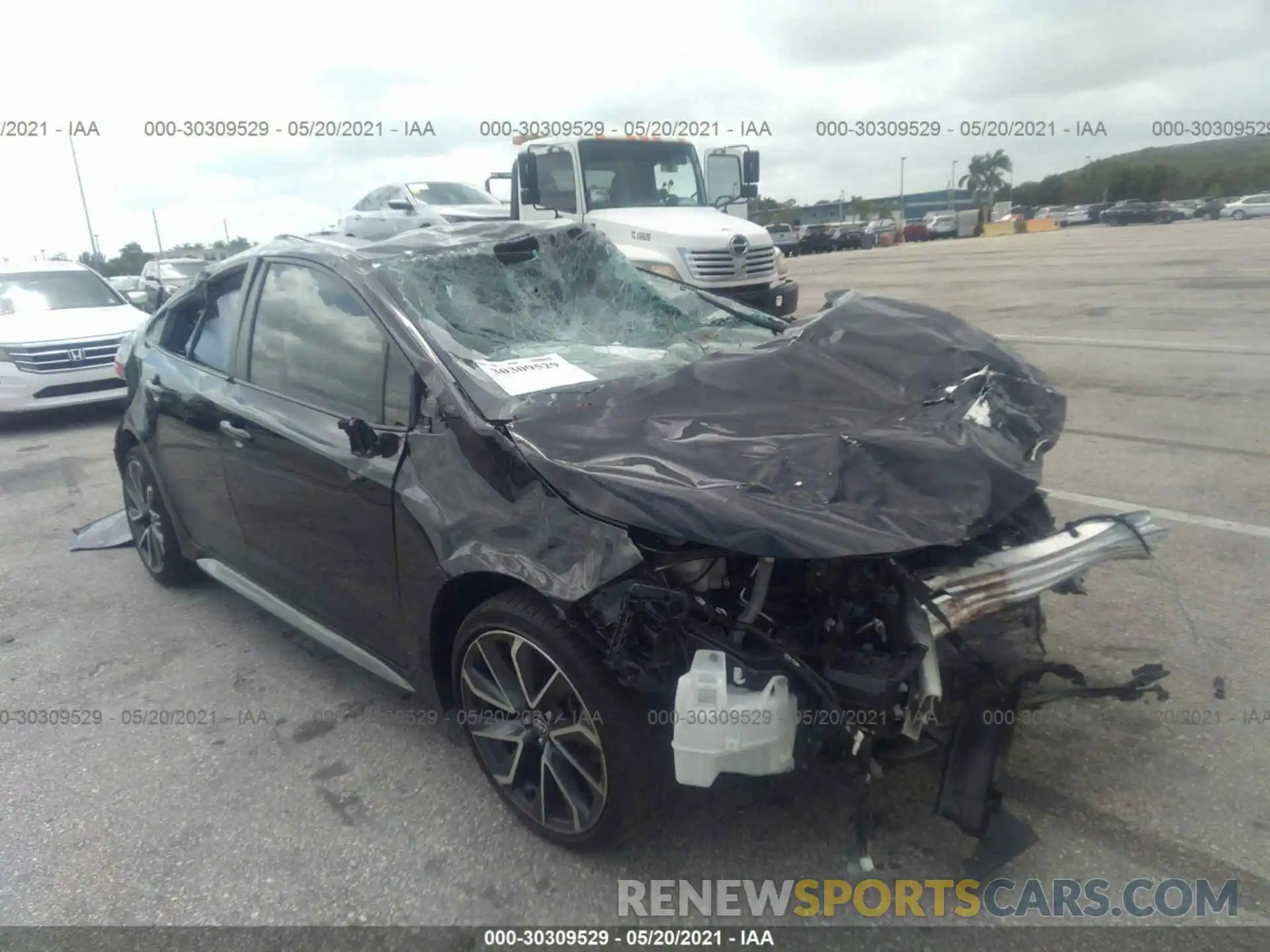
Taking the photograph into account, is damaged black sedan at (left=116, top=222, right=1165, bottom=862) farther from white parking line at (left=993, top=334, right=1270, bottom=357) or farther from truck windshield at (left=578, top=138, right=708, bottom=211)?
truck windshield at (left=578, top=138, right=708, bottom=211)

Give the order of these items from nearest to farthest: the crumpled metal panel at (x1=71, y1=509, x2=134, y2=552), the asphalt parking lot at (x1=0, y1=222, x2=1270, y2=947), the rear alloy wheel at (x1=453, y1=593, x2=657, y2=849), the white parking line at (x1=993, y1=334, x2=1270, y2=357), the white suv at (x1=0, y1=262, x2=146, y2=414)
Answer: the rear alloy wheel at (x1=453, y1=593, x2=657, y2=849) → the asphalt parking lot at (x1=0, y1=222, x2=1270, y2=947) → the crumpled metal panel at (x1=71, y1=509, x2=134, y2=552) → the white parking line at (x1=993, y1=334, x2=1270, y2=357) → the white suv at (x1=0, y1=262, x2=146, y2=414)

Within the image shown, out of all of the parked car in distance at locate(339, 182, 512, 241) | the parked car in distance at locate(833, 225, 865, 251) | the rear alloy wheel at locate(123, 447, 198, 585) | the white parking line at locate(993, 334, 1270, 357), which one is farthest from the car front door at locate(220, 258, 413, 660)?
the parked car in distance at locate(833, 225, 865, 251)

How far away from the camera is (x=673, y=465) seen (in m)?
2.53

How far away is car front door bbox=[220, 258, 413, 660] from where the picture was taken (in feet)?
10.2

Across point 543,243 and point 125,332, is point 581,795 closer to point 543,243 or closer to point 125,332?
point 543,243

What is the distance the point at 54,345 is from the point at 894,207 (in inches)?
3987

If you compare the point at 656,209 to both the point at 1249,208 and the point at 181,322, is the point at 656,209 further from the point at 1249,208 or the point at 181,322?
the point at 1249,208

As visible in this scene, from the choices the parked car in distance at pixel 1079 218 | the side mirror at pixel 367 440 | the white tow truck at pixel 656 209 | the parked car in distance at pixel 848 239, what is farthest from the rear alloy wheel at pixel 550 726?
the parked car in distance at pixel 1079 218

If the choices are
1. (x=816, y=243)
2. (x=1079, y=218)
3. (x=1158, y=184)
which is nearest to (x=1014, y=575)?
(x=816, y=243)

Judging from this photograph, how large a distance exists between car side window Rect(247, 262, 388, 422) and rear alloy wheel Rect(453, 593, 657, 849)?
896 millimetres

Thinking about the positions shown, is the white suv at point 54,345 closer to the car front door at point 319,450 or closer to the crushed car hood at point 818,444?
the car front door at point 319,450

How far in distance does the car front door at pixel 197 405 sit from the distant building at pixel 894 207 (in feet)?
283

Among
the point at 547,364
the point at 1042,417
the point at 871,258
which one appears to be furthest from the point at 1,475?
the point at 871,258

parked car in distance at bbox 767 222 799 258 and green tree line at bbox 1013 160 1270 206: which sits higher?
green tree line at bbox 1013 160 1270 206
